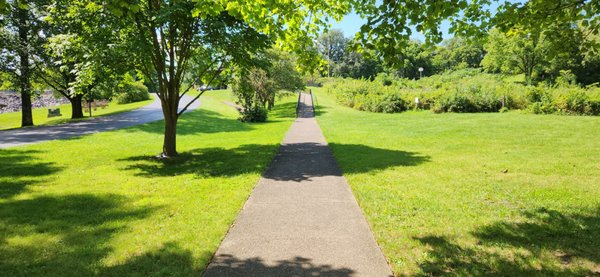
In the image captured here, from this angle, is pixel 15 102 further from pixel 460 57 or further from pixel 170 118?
pixel 460 57

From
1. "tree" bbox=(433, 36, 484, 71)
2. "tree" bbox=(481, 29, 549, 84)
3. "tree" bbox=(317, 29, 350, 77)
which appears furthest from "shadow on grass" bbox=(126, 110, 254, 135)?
"tree" bbox=(317, 29, 350, 77)

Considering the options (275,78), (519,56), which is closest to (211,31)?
(275,78)

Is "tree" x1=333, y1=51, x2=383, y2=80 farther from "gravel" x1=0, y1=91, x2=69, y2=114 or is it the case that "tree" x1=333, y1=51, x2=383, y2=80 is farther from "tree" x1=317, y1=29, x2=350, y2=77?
"gravel" x1=0, y1=91, x2=69, y2=114

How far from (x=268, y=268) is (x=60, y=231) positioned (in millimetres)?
3766

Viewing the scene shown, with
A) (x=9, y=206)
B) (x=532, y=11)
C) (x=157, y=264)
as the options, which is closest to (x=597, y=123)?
(x=532, y=11)

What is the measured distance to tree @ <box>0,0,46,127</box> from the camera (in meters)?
23.3

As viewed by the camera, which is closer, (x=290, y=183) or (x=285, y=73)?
(x=290, y=183)

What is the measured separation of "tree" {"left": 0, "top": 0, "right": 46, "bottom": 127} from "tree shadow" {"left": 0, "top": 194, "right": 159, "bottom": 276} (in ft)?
71.0

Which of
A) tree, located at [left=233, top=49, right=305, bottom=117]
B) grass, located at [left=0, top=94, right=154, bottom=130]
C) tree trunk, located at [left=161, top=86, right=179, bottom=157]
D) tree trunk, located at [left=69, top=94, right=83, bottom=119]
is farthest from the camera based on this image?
tree, located at [left=233, top=49, right=305, bottom=117]

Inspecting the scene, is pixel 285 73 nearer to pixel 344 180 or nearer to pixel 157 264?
pixel 344 180

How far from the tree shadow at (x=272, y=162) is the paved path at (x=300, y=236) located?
1279 millimetres

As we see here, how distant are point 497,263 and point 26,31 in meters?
30.5

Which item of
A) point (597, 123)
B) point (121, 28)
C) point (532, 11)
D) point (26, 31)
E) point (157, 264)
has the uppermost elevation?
point (26, 31)

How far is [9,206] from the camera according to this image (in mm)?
7090
